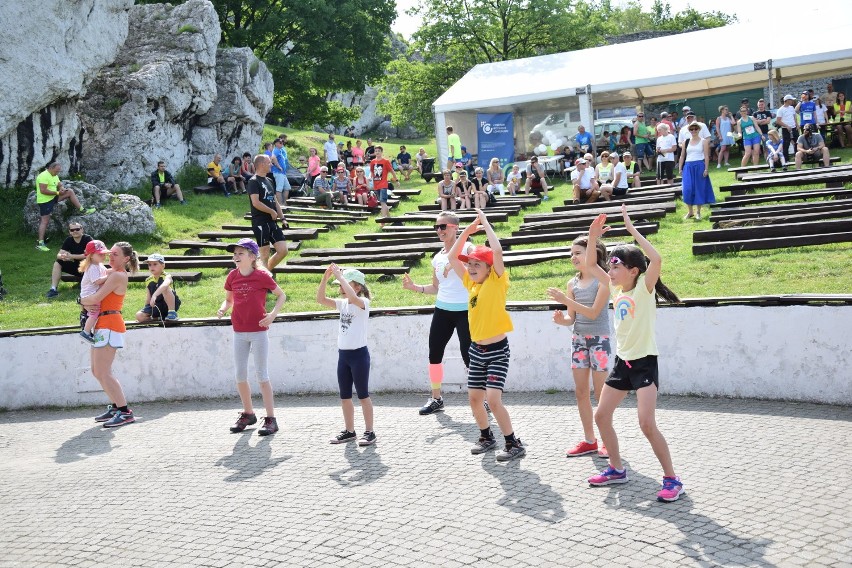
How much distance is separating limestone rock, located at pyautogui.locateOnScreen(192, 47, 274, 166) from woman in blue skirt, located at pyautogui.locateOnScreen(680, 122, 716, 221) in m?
15.1

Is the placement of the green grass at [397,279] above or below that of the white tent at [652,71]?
below

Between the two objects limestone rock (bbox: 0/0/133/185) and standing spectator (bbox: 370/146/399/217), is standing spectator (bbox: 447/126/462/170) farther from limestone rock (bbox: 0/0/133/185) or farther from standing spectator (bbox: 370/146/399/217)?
limestone rock (bbox: 0/0/133/185)

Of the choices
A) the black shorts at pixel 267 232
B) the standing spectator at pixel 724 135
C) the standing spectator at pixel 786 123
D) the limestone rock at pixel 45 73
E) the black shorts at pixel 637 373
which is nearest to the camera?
the black shorts at pixel 637 373

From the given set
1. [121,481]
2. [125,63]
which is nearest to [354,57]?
[125,63]

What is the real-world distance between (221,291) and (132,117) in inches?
428

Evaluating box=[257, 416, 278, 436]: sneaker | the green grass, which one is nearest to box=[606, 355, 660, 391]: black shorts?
box=[257, 416, 278, 436]: sneaker

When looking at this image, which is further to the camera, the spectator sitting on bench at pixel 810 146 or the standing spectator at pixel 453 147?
the standing spectator at pixel 453 147

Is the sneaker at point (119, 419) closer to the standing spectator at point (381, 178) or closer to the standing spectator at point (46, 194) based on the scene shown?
the standing spectator at point (46, 194)

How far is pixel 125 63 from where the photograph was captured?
25250 millimetres

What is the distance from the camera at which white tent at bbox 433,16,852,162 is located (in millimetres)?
23750

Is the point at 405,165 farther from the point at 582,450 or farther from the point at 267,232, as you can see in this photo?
the point at 582,450

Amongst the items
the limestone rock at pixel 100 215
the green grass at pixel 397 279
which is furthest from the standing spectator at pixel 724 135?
the limestone rock at pixel 100 215

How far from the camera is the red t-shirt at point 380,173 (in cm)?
2198

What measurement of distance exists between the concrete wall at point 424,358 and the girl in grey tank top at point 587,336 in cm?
214
